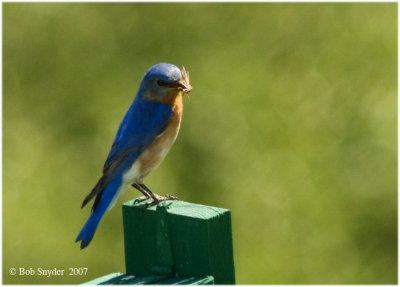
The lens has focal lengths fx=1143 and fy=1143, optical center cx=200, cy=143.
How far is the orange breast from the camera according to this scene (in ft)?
17.5

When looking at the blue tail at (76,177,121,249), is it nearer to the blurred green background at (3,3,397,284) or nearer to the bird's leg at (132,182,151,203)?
the bird's leg at (132,182,151,203)

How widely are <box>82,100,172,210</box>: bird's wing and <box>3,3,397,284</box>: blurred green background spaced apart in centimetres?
167

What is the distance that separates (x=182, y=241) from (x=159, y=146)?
1.21m

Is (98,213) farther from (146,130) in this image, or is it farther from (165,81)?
(165,81)

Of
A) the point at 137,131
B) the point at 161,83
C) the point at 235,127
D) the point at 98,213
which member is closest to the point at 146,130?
the point at 137,131

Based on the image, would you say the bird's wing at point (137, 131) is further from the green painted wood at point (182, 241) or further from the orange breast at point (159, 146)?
the green painted wood at point (182, 241)

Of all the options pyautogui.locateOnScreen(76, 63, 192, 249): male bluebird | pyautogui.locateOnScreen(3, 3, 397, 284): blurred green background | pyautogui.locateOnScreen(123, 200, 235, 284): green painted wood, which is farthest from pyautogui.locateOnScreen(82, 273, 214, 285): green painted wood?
pyautogui.locateOnScreen(3, 3, 397, 284): blurred green background

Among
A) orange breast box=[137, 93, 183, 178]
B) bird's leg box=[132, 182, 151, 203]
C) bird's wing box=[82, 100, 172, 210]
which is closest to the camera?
bird's leg box=[132, 182, 151, 203]

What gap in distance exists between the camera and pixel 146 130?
17.4ft

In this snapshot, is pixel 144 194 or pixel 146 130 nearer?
pixel 144 194

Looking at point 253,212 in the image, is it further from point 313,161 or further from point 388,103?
point 388,103

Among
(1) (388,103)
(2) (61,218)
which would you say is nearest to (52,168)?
(2) (61,218)

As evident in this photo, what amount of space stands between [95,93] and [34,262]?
3.98 ft

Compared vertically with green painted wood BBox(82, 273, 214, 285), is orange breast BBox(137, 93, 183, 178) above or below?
above
